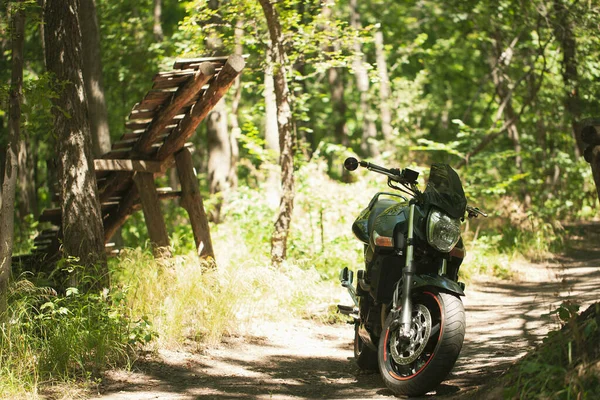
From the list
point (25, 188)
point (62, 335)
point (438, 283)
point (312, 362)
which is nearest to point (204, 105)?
point (312, 362)

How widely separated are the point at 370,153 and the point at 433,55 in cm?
453

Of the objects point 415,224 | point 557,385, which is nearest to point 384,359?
point 415,224

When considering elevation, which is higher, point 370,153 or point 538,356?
point 370,153

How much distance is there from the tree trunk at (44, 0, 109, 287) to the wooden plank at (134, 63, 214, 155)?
1.58 meters

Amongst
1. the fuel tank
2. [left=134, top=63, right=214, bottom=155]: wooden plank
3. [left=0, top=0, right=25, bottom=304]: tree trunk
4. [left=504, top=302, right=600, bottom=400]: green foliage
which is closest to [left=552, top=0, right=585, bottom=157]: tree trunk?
[left=134, top=63, right=214, bottom=155]: wooden plank

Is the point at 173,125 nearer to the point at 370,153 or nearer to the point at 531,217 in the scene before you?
the point at 531,217

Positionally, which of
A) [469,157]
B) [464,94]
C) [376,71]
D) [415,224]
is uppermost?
[464,94]

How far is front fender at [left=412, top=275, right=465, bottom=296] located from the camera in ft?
16.4

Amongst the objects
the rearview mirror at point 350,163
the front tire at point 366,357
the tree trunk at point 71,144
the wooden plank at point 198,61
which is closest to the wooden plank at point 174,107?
the wooden plank at point 198,61

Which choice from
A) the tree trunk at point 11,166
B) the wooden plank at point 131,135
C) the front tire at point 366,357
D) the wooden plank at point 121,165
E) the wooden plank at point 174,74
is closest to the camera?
the front tire at point 366,357

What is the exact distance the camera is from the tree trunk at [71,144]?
7188 mm

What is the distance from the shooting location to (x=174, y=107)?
29.2ft

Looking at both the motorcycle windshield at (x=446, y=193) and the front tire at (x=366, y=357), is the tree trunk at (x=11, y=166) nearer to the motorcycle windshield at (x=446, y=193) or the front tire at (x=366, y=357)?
the front tire at (x=366, y=357)

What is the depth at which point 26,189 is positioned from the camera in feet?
63.5
